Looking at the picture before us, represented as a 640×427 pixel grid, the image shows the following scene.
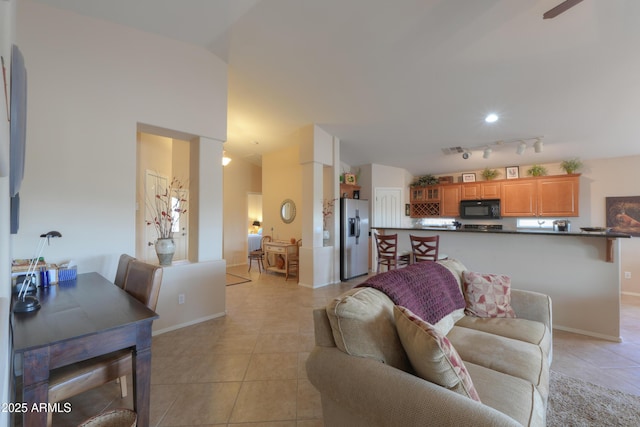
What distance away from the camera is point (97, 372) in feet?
A: 4.72

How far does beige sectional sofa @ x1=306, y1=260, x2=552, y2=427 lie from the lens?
945 mm

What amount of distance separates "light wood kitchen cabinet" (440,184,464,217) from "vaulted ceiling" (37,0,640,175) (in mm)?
1527

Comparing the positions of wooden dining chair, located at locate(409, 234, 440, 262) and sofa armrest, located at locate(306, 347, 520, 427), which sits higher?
wooden dining chair, located at locate(409, 234, 440, 262)

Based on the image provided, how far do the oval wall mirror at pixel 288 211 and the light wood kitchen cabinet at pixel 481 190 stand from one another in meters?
4.07

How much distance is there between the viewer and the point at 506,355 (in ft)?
5.07

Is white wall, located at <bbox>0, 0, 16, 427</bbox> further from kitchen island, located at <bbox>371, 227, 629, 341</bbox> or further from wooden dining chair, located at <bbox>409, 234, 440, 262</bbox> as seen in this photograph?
kitchen island, located at <bbox>371, 227, 629, 341</bbox>

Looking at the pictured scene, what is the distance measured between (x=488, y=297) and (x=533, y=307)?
1.14 feet

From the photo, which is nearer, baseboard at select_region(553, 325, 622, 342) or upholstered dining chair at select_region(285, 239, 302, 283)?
baseboard at select_region(553, 325, 622, 342)

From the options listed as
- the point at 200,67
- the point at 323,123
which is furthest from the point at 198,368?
the point at 323,123

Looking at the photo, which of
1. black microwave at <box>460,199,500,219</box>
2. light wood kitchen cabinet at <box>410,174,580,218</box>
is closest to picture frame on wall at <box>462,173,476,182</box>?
light wood kitchen cabinet at <box>410,174,580,218</box>

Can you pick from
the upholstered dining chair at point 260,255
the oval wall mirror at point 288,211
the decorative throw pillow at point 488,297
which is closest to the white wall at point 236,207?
the upholstered dining chair at point 260,255

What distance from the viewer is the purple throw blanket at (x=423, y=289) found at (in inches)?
63.5

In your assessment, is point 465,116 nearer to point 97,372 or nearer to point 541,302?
point 541,302

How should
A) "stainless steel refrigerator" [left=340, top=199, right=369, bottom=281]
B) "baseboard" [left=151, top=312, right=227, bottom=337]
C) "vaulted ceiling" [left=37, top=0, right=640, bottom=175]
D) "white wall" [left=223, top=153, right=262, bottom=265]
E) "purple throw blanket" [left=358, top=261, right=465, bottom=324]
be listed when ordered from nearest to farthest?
"purple throw blanket" [left=358, top=261, right=465, bottom=324]
"vaulted ceiling" [left=37, top=0, right=640, bottom=175]
"baseboard" [left=151, top=312, right=227, bottom=337]
"stainless steel refrigerator" [left=340, top=199, right=369, bottom=281]
"white wall" [left=223, top=153, right=262, bottom=265]
